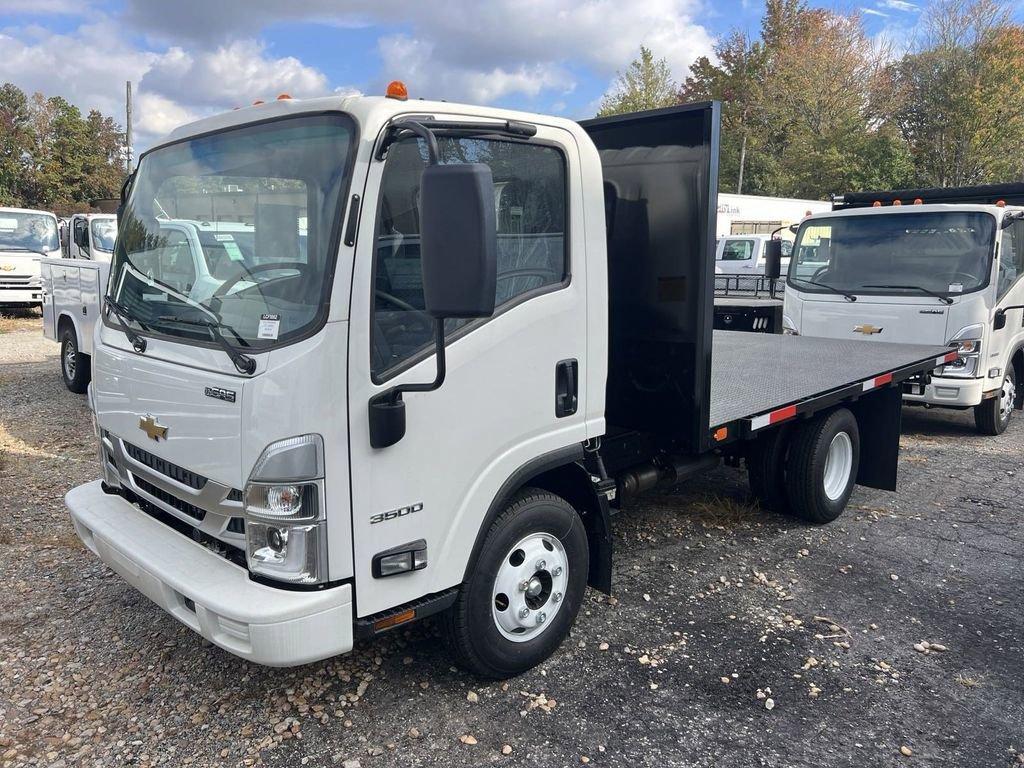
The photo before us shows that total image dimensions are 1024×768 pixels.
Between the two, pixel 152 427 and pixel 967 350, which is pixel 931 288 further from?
pixel 152 427

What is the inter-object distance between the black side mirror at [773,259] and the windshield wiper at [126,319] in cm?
588

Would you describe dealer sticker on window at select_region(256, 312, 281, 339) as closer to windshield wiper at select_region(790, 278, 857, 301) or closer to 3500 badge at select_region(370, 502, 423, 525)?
3500 badge at select_region(370, 502, 423, 525)

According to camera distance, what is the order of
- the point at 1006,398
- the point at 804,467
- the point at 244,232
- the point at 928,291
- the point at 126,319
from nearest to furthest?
the point at 244,232 → the point at 126,319 → the point at 804,467 → the point at 928,291 → the point at 1006,398

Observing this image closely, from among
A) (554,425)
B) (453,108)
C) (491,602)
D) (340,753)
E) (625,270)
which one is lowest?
(340,753)

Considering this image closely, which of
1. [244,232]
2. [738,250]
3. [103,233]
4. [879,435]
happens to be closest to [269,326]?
[244,232]

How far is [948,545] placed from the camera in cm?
512

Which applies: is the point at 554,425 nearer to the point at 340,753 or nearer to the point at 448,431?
the point at 448,431

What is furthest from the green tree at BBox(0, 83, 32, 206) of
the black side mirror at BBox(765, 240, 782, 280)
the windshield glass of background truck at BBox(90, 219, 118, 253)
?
the black side mirror at BBox(765, 240, 782, 280)

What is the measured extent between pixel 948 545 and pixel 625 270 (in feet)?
9.63

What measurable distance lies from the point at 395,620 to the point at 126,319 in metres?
1.69

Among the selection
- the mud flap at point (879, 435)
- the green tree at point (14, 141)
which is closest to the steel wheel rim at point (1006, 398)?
the mud flap at point (879, 435)

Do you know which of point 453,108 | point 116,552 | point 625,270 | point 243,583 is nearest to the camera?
point 243,583

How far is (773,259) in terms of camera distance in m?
7.81

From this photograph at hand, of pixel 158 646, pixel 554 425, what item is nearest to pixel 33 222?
pixel 158 646
